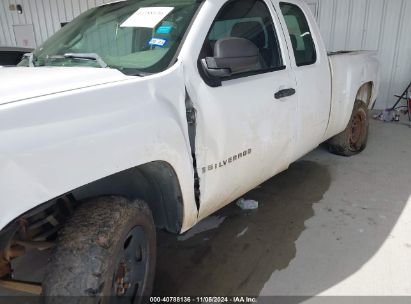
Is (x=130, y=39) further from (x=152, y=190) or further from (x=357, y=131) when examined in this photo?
(x=357, y=131)

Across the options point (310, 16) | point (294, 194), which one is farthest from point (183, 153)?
point (310, 16)

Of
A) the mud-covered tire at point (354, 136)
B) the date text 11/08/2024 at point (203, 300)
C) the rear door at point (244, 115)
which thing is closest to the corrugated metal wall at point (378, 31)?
the mud-covered tire at point (354, 136)

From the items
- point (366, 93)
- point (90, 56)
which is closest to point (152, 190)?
point (90, 56)

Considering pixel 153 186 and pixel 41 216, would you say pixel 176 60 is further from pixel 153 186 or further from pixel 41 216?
pixel 41 216

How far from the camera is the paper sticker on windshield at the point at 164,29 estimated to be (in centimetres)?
235

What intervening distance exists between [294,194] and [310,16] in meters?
1.77

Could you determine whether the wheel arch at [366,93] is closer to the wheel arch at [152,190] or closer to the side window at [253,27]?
the side window at [253,27]

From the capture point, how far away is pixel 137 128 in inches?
70.8

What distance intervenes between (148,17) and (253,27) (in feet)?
2.94

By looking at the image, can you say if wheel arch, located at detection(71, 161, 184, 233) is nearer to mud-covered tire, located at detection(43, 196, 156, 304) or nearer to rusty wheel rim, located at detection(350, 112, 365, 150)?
mud-covered tire, located at detection(43, 196, 156, 304)

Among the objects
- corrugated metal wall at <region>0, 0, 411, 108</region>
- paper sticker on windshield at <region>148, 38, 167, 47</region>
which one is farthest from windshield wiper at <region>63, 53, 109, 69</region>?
corrugated metal wall at <region>0, 0, 411, 108</region>

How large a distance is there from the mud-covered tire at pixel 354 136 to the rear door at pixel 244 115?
6.16 feet

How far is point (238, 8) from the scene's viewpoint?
2.78 meters

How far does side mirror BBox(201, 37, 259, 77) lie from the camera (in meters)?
2.24
